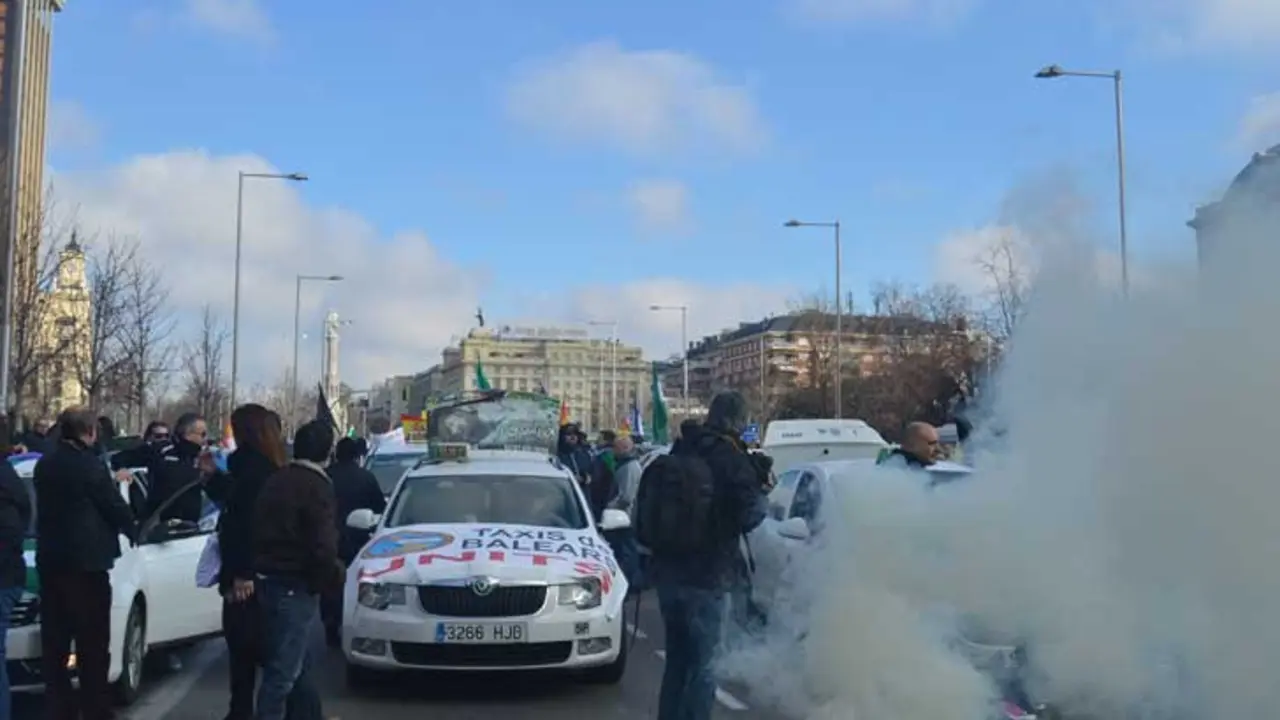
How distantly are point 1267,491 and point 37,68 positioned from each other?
49.2 meters

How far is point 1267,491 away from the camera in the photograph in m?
5.25

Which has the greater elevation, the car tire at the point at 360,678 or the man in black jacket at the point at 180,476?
the man in black jacket at the point at 180,476

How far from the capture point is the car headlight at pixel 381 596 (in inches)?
352

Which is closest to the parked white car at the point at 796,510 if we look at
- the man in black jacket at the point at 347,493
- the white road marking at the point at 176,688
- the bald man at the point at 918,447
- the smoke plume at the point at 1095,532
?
the bald man at the point at 918,447

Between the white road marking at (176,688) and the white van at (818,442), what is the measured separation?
1034cm

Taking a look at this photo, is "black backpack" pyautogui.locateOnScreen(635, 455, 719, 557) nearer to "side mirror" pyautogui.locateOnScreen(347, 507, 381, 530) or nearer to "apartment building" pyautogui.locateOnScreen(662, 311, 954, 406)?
"side mirror" pyautogui.locateOnScreen(347, 507, 381, 530)

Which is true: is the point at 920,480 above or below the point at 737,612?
above

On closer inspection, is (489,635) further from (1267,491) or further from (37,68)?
(37,68)

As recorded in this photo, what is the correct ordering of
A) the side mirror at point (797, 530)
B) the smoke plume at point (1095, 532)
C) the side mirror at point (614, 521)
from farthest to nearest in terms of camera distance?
the side mirror at point (614, 521), the side mirror at point (797, 530), the smoke plume at point (1095, 532)

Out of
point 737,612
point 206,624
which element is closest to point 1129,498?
point 737,612

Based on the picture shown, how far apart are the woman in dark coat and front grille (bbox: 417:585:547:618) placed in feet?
5.33

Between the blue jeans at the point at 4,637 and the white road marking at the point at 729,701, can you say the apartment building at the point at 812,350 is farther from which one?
the blue jeans at the point at 4,637

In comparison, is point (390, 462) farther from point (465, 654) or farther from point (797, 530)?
point (797, 530)

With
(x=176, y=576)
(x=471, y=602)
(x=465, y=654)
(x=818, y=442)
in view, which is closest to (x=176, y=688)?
(x=176, y=576)
